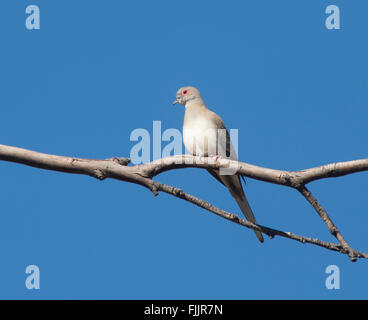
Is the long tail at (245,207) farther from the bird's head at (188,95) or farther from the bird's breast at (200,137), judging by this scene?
the bird's head at (188,95)

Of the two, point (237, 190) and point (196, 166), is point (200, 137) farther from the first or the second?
point (196, 166)

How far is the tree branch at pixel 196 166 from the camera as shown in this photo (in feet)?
13.7

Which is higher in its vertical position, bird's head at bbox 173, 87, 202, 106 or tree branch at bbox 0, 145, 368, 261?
bird's head at bbox 173, 87, 202, 106

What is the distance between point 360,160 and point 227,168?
4.30ft

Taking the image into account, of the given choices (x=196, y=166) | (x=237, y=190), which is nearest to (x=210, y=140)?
(x=237, y=190)

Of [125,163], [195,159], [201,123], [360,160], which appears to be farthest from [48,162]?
[201,123]

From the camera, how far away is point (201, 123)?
7.77 metres

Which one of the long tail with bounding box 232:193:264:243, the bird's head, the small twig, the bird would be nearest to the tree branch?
the small twig

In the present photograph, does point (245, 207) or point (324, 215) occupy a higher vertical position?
point (245, 207)

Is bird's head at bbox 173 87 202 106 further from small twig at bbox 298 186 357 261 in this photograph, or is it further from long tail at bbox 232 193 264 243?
small twig at bbox 298 186 357 261

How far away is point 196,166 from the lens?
492cm

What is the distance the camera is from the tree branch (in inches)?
164

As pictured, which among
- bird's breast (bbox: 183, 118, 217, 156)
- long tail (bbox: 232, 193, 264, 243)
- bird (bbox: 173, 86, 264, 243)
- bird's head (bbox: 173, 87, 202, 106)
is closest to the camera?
long tail (bbox: 232, 193, 264, 243)
